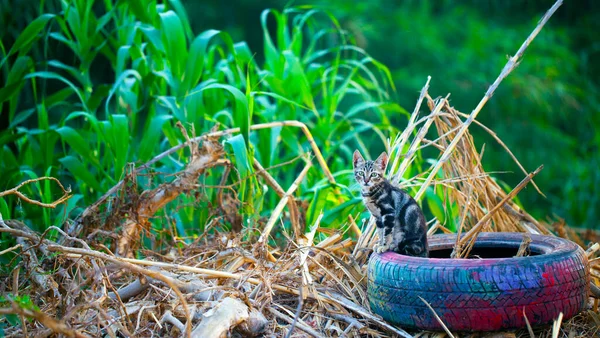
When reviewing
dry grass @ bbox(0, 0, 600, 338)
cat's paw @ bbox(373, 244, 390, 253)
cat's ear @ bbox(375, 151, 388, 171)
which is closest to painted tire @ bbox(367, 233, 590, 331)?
dry grass @ bbox(0, 0, 600, 338)

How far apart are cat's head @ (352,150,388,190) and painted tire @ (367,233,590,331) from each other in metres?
0.51

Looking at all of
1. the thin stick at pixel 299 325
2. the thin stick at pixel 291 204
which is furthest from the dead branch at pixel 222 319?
the thin stick at pixel 291 204

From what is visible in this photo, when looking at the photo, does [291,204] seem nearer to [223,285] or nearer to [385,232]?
[385,232]

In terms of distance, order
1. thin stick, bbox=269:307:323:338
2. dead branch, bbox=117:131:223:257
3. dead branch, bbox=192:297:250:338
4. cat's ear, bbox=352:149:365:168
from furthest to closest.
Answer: dead branch, bbox=117:131:223:257, cat's ear, bbox=352:149:365:168, thin stick, bbox=269:307:323:338, dead branch, bbox=192:297:250:338

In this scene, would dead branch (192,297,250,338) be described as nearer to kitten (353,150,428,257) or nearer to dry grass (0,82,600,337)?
dry grass (0,82,600,337)

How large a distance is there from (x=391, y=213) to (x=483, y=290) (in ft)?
2.24

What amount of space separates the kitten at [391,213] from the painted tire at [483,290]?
0.26m

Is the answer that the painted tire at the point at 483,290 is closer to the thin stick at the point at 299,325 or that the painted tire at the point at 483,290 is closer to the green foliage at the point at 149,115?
the thin stick at the point at 299,325

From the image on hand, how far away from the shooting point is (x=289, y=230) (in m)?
4.13

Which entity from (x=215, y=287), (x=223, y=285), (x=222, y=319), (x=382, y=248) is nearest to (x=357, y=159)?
(x=382, y=248)

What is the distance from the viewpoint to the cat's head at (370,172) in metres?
3.27

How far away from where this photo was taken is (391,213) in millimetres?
3193

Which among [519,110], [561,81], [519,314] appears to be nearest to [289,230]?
[519,314]

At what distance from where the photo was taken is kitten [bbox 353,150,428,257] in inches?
123
